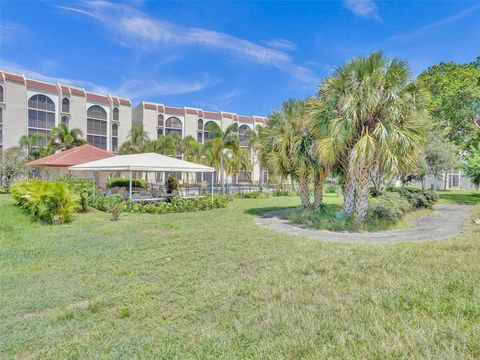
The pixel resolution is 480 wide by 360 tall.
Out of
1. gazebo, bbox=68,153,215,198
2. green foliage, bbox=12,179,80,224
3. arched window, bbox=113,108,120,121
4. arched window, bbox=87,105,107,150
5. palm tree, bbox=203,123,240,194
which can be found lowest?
green foliage, bbox=12,179,80,224

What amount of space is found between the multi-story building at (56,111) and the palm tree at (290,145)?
41.5 m

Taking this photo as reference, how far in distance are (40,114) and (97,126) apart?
7.96 m

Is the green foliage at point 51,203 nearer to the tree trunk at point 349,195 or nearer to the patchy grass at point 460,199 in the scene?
the tree trunk at point 349,195

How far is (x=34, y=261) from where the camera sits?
252 inches

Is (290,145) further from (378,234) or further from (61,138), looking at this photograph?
(61,138)

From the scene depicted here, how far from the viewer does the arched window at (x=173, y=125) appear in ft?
181

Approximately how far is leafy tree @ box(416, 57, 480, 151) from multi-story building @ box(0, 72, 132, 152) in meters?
45.3

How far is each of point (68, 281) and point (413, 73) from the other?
470 inches

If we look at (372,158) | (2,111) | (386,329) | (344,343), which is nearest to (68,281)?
(344,343)

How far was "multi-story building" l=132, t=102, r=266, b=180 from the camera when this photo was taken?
52.9 meters

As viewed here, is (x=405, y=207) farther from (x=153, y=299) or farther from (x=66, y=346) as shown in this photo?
(x=66, y=346)

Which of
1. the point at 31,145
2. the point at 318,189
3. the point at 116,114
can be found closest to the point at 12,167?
the point at 31,145

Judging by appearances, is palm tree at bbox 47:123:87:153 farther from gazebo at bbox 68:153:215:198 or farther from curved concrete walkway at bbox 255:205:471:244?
curved concrete walkway at bbox 255:205:471:244

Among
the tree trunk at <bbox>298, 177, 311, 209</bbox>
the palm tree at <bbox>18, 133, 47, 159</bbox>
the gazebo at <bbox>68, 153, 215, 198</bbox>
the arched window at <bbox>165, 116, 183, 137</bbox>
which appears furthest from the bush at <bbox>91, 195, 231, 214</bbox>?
the arched window at <bbox>165, 116, 183, 137</bbox>
